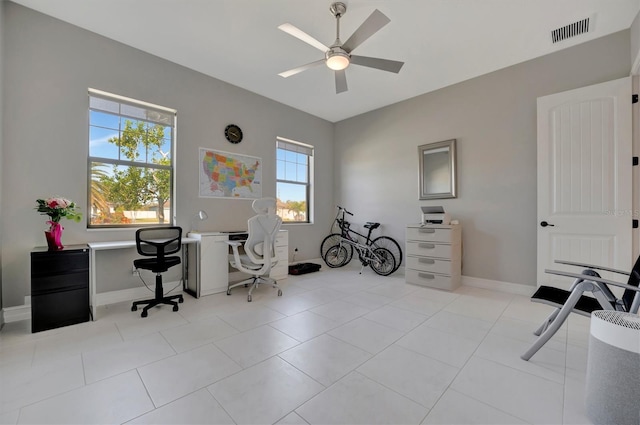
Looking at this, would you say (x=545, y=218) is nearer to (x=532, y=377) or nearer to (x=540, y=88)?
(x=540, y=88)

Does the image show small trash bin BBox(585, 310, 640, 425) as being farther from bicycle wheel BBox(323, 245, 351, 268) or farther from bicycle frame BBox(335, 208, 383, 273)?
bicycle wheel BBox(323, 245, 351, 268)

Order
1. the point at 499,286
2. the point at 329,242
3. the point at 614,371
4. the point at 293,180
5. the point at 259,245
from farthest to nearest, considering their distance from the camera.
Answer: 1. the point at 329,242
2. the point at 293,180
3. the point at 499,286
4. the point at 259,245
5. the point at 614,371

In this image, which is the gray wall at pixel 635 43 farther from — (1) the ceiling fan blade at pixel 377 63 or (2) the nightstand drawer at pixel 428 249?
(2) the nightstand drawer at pixel 428 249

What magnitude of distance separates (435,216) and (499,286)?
4.17 ft

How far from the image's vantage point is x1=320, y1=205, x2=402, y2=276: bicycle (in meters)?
4.56

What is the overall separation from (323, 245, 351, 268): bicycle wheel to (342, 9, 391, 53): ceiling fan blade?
3600mm

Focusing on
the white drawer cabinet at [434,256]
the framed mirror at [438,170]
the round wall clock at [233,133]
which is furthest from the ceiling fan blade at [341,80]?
the white drawer cabinet at [434,256]

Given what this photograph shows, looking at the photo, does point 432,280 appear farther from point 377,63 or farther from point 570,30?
point 570,30

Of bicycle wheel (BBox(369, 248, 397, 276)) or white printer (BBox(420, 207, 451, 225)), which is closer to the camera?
white printer (BBox(420, 207, 451, 225))

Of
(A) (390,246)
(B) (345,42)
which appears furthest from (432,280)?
(B) (345,42)

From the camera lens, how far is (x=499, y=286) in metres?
3.57

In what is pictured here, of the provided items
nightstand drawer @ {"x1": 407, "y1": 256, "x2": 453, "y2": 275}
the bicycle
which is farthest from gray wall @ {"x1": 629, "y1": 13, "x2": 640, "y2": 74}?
the bicycle

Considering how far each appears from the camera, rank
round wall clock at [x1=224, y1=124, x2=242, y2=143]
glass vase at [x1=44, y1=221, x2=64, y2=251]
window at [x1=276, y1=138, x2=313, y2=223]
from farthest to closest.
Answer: window at [x1=276, y1=138, x2=313, y2=223] < round wall clock at [x1=224, y1=124, x2=242, y2=143] < glass vase at [x1=44, y1=221, x2=64, y2=251]

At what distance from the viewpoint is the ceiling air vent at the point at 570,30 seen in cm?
268
